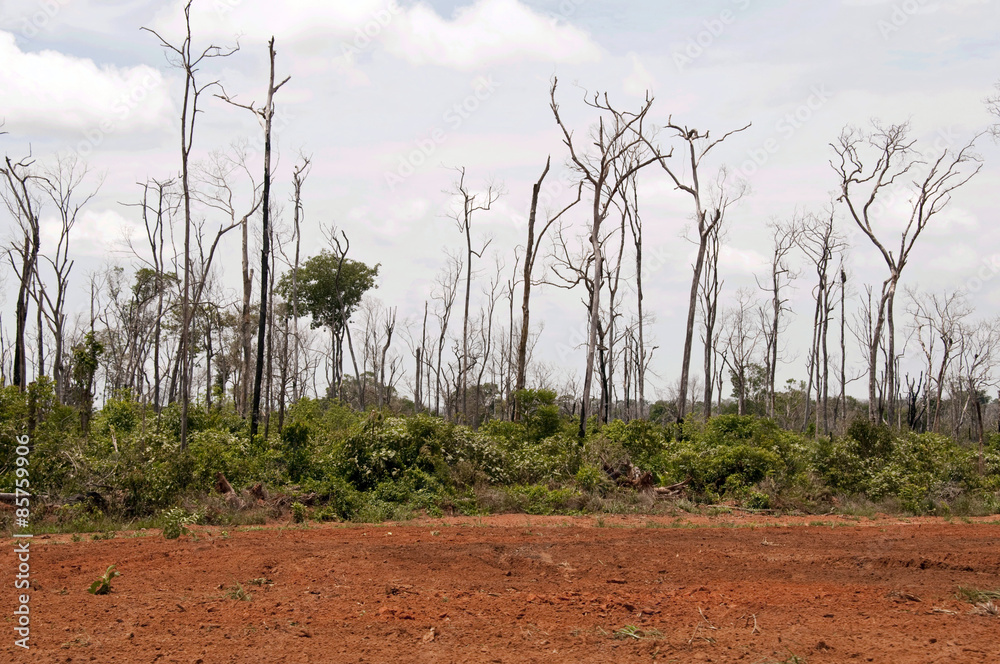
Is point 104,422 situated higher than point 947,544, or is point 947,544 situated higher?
point 104,422

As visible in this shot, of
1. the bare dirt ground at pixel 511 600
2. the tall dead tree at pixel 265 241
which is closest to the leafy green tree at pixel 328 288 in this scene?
the tall dead tree at pixel 265 241

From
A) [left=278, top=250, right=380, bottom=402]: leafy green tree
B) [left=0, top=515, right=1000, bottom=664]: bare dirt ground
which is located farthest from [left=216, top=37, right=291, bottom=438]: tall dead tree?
[left=278, top=250, right=380, bottom=402]: leafy green tree

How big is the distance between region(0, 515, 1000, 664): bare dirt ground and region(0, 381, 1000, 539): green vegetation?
82.7 inches

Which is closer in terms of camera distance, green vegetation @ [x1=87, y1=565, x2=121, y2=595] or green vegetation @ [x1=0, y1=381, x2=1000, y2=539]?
green vegetation @ [x1=87, y1=565, x2=121, y2=595]

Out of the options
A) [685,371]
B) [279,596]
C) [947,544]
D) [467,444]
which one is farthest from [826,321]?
[279,596]

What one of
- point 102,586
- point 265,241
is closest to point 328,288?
point 265,241

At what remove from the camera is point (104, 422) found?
19844 mm

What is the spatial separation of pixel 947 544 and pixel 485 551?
630 centimetres

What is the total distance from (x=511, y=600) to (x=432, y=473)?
8788mm

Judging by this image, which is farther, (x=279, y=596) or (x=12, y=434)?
(x=12, y=434)

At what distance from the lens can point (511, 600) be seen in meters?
7.49

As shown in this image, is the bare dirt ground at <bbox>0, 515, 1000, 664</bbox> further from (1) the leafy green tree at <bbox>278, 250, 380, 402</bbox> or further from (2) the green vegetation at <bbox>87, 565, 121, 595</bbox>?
(1) the leafy green tree at <bbox>278, 250, 380, 402</bbox>

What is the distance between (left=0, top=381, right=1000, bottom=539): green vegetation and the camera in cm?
1320

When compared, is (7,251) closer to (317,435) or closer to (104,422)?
(104,422)
